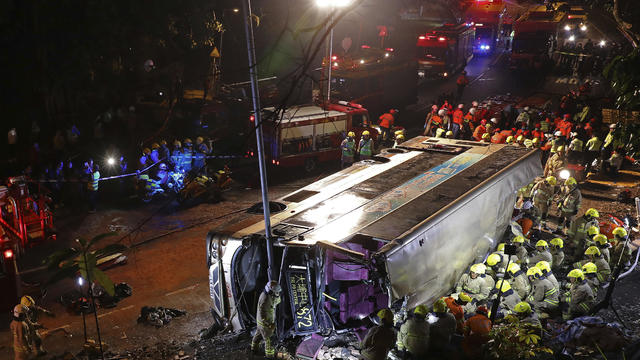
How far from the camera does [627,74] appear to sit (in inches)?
286

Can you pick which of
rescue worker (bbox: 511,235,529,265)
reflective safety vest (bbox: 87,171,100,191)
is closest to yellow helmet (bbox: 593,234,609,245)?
rescue worker (bbox: 511,235,529,265)

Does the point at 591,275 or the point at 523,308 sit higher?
the point at 523,308

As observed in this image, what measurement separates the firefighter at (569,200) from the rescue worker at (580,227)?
3.25 ft

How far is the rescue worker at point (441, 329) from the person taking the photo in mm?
7906

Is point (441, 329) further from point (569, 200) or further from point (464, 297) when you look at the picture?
point (569, 200)

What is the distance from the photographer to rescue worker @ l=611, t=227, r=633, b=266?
10680 millimetres

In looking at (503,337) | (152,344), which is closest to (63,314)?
(152,344)

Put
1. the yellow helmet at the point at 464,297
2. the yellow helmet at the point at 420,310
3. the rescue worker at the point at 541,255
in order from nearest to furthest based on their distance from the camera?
the yellow helmet at the point at 420,310 < the yellow helmet at the point at 464,297 < the rescue worker at the point at 541,255

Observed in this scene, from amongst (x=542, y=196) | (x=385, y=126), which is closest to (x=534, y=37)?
(x=385, y=126)

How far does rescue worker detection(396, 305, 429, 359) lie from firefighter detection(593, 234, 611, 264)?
15.6 ft

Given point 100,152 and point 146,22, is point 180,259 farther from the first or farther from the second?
point 146,22

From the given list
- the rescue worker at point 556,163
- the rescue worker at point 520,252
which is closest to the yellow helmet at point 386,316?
the rescue worker at point 520,252

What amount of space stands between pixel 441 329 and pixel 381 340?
106 centimetres

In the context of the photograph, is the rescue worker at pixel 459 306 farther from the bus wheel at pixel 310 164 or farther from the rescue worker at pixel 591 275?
the bus wheel at pixel 310 164
